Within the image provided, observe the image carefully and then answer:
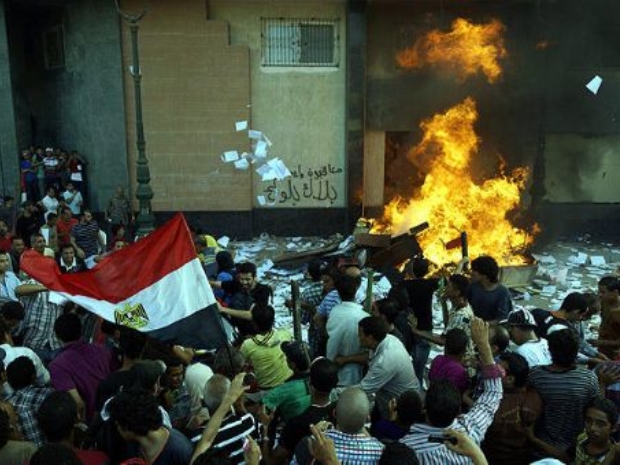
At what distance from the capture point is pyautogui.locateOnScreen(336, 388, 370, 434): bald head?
3.65 meters

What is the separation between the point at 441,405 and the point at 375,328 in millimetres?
1423

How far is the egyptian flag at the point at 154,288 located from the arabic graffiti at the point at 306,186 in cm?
985

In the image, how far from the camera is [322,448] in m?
3.34

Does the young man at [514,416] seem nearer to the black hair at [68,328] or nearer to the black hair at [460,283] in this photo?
the black hair at [460,283]

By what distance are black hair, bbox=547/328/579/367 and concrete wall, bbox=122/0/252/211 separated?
11.2m

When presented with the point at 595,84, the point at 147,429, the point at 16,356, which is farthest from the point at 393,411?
the point at 595,84

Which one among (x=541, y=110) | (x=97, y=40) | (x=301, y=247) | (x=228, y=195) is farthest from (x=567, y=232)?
(x=97, y=40)

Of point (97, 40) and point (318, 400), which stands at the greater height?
point (97, 40)

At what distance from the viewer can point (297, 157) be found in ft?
49.6

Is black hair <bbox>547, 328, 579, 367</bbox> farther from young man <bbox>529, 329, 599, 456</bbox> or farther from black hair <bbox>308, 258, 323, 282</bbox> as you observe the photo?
black hair <bbox>308, 258, 323, 282</bbox>

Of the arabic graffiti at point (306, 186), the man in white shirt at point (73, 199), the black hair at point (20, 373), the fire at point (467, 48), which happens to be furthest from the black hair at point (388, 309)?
the man in white shirt at point (73, 199)

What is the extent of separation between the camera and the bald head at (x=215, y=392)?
408 centimetres

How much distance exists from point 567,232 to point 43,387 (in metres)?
13.3

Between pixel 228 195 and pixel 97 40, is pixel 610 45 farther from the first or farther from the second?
pixel 97 40
